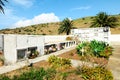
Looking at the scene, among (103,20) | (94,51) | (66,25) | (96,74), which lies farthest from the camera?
(66,25)

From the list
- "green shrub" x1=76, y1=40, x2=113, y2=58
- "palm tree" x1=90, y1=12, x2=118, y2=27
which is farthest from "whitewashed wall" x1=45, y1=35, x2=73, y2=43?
"green shrub" x1=76, y1=40, x2=113, y2=58

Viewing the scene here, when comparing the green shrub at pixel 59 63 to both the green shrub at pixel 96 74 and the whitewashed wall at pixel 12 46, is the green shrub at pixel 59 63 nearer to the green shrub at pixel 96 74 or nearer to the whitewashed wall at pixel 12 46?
the green shrub at pixel 96 74

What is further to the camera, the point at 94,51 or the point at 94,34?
the point at 94,34

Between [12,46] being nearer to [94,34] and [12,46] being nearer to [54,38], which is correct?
[94,34]

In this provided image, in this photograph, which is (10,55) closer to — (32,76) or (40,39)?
(40,39)

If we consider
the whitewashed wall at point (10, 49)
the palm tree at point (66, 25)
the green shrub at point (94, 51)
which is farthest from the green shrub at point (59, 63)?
the palm tree at point (66, 25)

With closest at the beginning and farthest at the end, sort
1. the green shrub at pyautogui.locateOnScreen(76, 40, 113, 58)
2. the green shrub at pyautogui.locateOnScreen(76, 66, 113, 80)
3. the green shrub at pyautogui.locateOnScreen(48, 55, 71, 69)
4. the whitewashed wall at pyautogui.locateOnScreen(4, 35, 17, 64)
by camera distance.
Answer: the green shrub at pyautogui.locateOnScreen(76, 66, 113, 80)
the green shrub at pyautogui.locateOnScreen(48, 55, 71, 69)
the whitewashed wall at pyautogui.locateOnScreen(4, 35, 17, 64)
the green shrub at pyautogui.locateOnScreen(76, 40, 113, 58)

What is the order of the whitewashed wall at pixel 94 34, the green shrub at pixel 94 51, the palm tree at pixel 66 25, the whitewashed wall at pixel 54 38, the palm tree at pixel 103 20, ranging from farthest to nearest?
the palm tree at pixel 66 25 → the palm tree at pixel 103 20 → the whitewashed wall at pixel 54 38 → the whitewashed wall at pixel 94 34 → the green shrub at pixel 94 51

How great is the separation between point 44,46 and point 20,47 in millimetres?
7748

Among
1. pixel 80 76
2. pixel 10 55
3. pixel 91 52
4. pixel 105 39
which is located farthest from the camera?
pixel 105 39

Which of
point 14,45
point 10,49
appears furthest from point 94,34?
point 10,49

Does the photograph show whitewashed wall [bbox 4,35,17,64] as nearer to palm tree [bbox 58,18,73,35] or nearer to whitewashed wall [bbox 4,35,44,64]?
whitewashed wall [bbox 4,35,44,64]

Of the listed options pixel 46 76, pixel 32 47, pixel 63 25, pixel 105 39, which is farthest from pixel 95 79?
pixel 63 25

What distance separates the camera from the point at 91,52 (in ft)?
88.9
